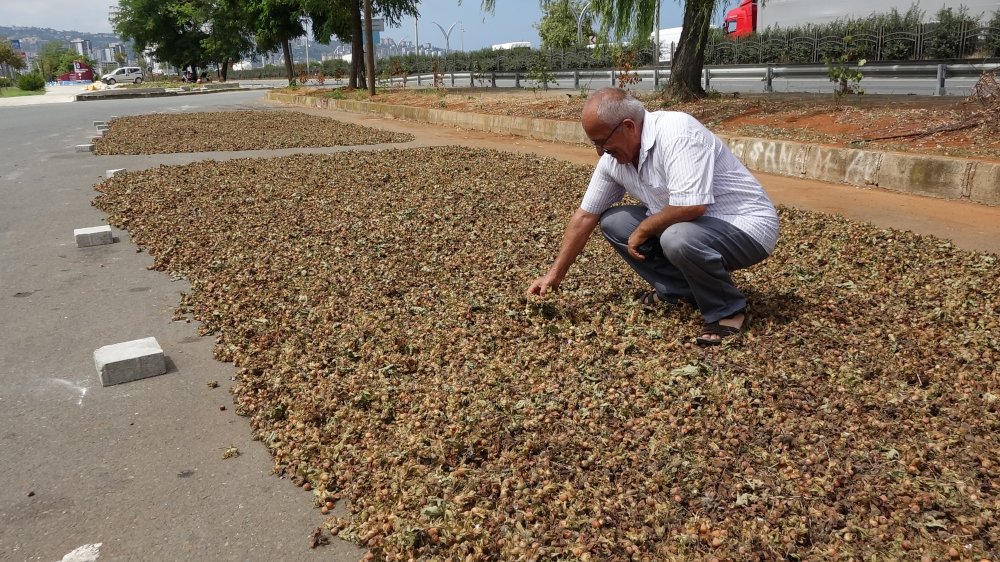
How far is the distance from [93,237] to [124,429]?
377 centimetres

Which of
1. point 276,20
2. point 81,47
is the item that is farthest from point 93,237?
point 81,47

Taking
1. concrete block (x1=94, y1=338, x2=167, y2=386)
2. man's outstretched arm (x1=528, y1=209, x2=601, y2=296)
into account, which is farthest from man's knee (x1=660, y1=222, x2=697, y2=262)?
concrete block (x1=94, y1=338, x2=167, y2=386)

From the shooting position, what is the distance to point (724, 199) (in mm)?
3516

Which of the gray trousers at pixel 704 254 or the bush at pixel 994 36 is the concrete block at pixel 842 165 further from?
the bush at pixel 994 36

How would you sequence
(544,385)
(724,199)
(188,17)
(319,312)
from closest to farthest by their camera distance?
(544,385)
(724,199)
(319,312)
(188,17)

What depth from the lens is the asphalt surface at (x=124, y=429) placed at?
2.46m

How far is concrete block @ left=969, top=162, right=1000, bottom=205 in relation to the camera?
21.7 ft

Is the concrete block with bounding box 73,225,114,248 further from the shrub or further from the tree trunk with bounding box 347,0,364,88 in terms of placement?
the tree trunk with bounding box 347,0,364,88

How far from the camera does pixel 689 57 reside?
1336 centimetres

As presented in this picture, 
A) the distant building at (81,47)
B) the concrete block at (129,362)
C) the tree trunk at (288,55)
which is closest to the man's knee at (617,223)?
the concrete block at (129,362)

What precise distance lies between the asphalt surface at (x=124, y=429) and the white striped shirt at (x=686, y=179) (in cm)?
191

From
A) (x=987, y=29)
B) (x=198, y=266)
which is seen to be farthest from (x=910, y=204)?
(x=987, y=29)

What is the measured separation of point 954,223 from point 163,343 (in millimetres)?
5680

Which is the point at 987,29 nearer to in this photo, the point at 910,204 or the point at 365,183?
the point at 910,204
